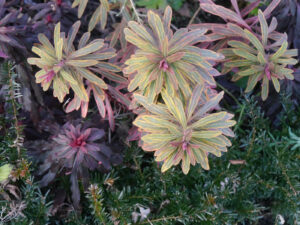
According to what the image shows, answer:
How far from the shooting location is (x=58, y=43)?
1.30 m

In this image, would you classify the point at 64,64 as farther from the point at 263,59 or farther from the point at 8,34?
the point at 263,59

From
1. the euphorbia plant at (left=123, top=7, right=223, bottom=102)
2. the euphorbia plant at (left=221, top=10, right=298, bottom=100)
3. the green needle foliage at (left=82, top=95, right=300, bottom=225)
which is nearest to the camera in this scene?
the euphorbia plant at (left=123, top=7, right=223, bottom=102)

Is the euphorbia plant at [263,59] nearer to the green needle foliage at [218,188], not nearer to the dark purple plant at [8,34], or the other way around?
the green needle foliage at [218,188]

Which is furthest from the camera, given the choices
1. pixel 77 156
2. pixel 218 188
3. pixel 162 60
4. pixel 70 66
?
pixel 218 188

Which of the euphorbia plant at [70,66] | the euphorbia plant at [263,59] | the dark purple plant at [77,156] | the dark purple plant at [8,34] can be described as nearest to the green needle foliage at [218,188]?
the dark purple plant at [77,156]

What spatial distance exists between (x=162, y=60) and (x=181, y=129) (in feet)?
0.91

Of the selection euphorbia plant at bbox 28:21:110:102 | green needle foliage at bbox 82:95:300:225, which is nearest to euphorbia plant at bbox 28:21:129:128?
euphorbia plant at bbox 28:21:110:102

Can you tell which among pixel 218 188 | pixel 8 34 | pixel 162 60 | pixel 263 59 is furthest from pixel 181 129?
pixel 8 34

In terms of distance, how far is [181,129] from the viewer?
4.28 ft

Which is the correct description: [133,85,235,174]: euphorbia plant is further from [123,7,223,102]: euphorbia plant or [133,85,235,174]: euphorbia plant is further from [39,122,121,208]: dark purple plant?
[39,122,121,208]: dark purple plant

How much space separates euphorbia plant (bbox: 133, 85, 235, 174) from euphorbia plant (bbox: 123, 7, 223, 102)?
0.15 ft

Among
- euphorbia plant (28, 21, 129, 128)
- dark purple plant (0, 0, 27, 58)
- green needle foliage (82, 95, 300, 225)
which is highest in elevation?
euphorbia plant (28, 21, 129, 128)

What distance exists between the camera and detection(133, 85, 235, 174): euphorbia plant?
4.17 feet

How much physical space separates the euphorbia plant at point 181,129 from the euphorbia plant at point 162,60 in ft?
0.15
